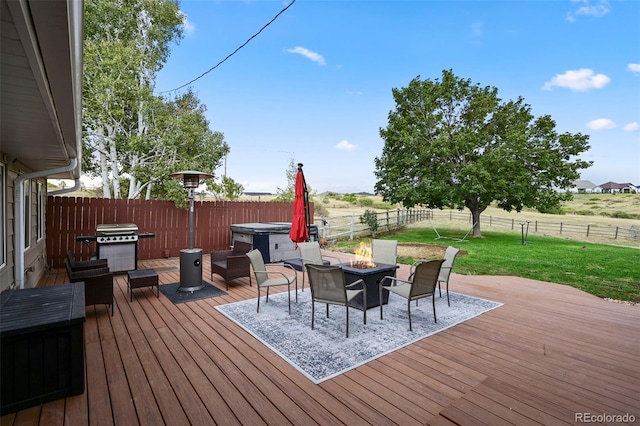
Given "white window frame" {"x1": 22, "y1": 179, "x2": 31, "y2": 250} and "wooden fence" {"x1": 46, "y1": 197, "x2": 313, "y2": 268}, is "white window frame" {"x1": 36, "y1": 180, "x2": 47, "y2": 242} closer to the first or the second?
"wooden fence" {"x1": 46, "y1": 197, "x2": 313, "y2": 268}

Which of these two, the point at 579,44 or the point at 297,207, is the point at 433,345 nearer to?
the point at 297,207

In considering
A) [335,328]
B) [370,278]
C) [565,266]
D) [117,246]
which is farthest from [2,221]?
[565,266]

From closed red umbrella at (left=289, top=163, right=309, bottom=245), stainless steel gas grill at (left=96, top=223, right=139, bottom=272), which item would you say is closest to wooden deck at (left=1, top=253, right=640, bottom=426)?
closed red umbrella at (left=289, top=163, right=309, bottom=245)

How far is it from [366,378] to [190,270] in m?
3.58

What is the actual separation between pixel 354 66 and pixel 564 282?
989 centimetres

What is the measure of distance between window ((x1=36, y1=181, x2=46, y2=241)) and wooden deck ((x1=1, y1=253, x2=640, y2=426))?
10.9ft

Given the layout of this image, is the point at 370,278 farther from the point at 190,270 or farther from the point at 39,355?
the point at 39,355

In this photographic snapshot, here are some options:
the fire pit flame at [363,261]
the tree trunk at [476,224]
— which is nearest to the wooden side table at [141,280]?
the fire pit flame at [363,261]

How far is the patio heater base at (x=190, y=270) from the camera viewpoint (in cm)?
507

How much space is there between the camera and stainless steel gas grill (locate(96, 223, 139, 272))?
20.5 ft

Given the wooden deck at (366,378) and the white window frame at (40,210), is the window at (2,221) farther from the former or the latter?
the white window frame at (40,210)

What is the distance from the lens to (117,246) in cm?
642

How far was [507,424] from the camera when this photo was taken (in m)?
2.01

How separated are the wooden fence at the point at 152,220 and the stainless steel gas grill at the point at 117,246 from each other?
21.8 inches
